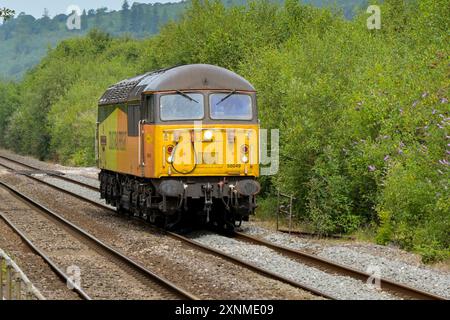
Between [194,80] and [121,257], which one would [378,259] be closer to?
[121,257]

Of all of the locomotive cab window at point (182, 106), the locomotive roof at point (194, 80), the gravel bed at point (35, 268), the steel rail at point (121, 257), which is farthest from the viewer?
the locomotive roof at point (194, 80)

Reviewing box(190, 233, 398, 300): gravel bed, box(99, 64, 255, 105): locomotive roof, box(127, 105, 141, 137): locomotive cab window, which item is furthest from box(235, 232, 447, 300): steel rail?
box(127, 105, 141, 137): locomotive cab window

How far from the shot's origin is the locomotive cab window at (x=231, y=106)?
19562 mm

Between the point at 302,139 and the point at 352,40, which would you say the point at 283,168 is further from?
the point at 352,40

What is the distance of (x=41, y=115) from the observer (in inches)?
2734

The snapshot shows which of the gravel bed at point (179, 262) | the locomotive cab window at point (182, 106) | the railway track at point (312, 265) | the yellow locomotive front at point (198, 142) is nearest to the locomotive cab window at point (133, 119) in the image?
the yellow locomotive front at point (198, 142)

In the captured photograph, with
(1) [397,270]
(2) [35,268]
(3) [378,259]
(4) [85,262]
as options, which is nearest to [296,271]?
(1) [397,270]

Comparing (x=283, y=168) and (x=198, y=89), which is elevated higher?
(x=198, y=89)

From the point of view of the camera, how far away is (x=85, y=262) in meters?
16.2

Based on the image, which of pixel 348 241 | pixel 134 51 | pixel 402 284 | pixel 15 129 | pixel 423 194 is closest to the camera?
pixel 402 284

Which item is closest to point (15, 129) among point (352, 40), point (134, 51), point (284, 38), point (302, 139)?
point (134, 51)

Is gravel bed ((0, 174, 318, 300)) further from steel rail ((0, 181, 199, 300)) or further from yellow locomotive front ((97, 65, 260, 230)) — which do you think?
yellow locomotive front ((97, 65, 260, 230))

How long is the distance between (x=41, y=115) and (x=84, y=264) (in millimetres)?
54895

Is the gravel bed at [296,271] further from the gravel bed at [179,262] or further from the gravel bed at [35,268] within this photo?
the gravel bed at [35,268]
